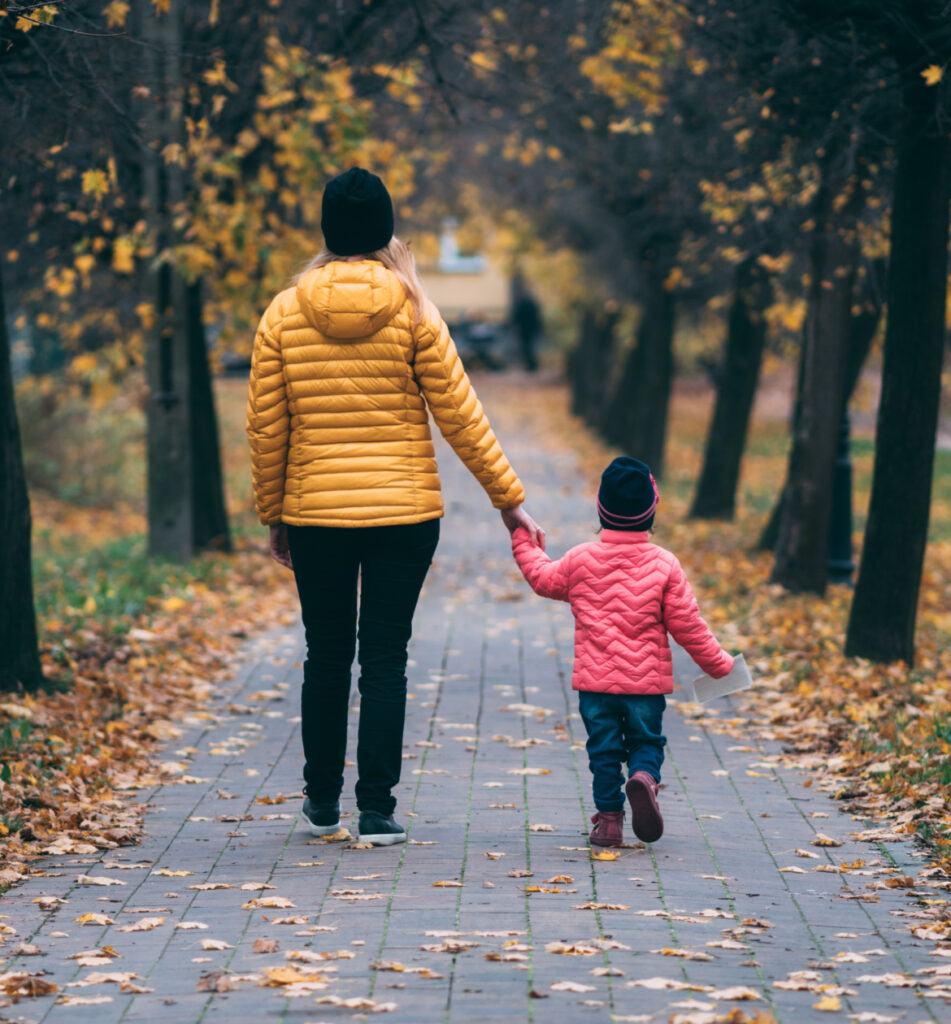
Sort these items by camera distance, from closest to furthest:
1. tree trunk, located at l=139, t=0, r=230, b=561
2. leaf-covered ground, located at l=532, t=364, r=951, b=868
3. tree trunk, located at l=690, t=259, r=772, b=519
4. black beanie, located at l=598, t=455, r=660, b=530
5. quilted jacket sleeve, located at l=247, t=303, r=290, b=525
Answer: quilted jacket sleeve, located at l=247, t=303, r=290, b=525, black beanie, located at l=598, t=455, r=660, b=530, leaf-covered ground, located at l=532, t=364, r=951, b=868, tree trunk, located at l=139, t=0, r=230, b=561, tree trunk, located at l=690, t=259, r=772, b=519

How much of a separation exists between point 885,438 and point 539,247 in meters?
23.4

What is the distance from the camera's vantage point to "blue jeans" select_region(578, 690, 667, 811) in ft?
18.9

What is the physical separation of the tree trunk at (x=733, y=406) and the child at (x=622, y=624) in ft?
38.3

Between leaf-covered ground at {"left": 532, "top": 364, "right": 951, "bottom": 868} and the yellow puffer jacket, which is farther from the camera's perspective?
leaf-covered ground at {"left": 532, "top": 364, "right": 951, "bottom": 868}

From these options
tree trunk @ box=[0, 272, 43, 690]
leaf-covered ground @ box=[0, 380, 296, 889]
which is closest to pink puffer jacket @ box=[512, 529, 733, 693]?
leaf-covered ground @ box=[0, 380, 296, 889]

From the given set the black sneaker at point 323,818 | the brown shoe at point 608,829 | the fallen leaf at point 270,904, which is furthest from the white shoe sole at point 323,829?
the brown shoe at point 608,829

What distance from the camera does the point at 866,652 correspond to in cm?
979

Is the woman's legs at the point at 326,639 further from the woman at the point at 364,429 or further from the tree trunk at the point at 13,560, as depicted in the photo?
the tree trunk at the point at 13,560

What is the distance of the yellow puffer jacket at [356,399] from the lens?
5.44 metres

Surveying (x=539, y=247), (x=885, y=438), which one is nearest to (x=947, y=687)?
(x=885, y=438)

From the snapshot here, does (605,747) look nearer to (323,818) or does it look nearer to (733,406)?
(323,818)

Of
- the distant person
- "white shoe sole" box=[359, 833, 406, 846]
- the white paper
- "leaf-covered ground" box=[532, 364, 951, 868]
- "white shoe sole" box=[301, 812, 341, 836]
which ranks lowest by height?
the distant person

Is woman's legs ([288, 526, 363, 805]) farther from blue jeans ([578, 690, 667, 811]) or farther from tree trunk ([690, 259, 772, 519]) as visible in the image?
tree trunk ([690, 259, 772, 519])

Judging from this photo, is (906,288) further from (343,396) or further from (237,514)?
(237,514)
